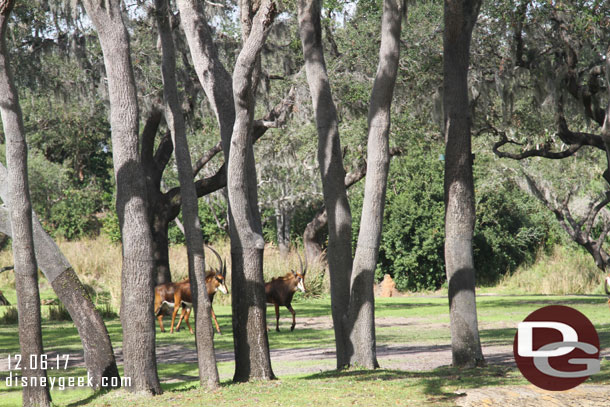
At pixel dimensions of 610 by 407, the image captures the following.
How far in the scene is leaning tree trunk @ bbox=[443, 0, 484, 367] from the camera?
9.88 m

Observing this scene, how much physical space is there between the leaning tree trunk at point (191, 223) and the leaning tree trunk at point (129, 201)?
0.54 meters

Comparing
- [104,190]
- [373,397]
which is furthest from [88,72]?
[104,190]

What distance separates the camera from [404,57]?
18.1 metres

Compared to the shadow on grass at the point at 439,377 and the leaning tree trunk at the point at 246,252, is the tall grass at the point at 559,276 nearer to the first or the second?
the shadow on grass at the point at 439,377

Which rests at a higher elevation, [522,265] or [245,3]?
[245,3]

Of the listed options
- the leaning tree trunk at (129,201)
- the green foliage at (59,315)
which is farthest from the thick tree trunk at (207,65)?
the green foliage at (59,315)

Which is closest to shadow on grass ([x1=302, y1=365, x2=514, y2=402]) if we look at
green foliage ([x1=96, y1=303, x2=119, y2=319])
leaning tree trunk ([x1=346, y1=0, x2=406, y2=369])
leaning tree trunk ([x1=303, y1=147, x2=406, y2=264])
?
leaning tree trunk ([x1=346, y1=0, x2=406, y2=369])

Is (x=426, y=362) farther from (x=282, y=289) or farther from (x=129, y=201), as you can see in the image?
(x=282, y=289)

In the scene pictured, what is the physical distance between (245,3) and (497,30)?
9227 millimetres

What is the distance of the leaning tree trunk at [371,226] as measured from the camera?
1000cm

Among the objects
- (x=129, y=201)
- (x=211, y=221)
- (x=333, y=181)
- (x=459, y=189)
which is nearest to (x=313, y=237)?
(x=211, y=221)

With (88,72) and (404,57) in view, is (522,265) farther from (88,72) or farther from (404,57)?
(88,72)

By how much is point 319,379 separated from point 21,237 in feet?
11.8

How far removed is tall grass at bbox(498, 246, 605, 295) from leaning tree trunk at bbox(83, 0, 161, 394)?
20937mm
